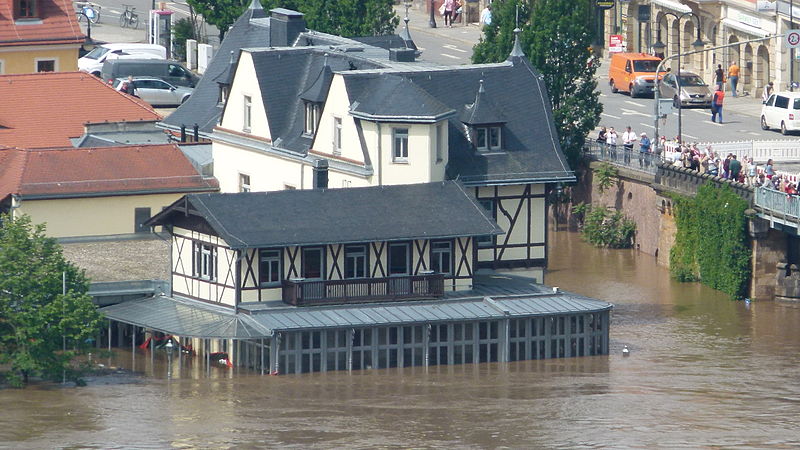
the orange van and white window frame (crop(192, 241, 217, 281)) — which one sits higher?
the orange van

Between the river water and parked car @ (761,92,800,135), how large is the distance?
76.9 feet

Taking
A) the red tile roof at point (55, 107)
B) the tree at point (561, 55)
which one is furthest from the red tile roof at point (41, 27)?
the tree at point (561, 55)

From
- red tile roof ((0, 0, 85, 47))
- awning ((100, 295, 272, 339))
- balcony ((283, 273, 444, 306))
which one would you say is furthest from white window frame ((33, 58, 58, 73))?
balcony ((283, 273, 444, 306))

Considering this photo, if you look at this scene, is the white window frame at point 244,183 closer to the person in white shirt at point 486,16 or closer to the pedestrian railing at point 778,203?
the pedestrian railing at point 778,203

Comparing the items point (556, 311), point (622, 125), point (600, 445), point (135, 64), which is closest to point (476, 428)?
point (600, 445)

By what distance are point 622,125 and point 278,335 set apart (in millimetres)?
38664

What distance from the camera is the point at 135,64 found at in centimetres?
12875

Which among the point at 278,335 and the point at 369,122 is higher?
the point at 369,122

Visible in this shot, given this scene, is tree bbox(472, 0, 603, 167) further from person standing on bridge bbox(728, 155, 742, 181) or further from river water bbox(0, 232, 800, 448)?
river water bbox(0, 232, 800, 448)

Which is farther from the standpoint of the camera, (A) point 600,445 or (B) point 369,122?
(B) point 369,122

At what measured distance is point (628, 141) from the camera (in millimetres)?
112250

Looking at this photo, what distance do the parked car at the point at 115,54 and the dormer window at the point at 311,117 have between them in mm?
36502

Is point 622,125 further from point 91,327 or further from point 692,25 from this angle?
point 91,327

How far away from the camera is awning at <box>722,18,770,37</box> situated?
4899 inches
